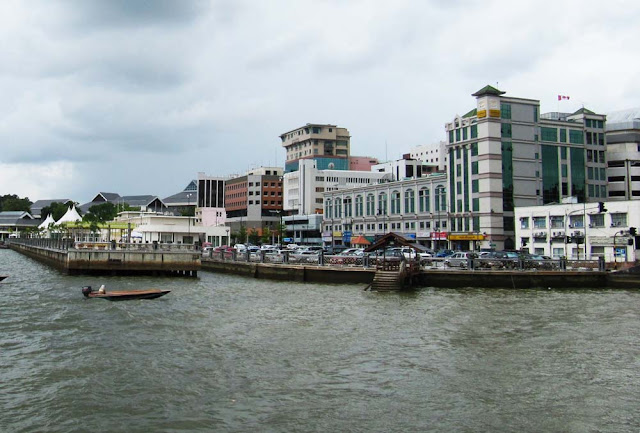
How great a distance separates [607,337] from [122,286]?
3652 centimetres

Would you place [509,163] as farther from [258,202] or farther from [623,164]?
[258,202]

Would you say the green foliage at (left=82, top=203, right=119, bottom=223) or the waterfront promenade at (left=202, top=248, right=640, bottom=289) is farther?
the green foliage at (left=82, top=203, right=119, bottom=223)

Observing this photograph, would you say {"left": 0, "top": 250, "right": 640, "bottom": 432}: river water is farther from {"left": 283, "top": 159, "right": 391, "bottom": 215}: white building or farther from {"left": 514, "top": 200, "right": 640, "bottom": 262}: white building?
{"left": 283, "top": 159, "right": 391, "bottom": 215}: white building

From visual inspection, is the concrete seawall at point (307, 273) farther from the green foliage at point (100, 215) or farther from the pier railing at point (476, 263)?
the green foliage at point (100, 215)

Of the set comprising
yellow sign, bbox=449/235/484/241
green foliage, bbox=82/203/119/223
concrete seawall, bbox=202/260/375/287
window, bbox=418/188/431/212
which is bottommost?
concrete seawall, bbox=202/260/375/287

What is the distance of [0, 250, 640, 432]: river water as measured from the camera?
15.5 m

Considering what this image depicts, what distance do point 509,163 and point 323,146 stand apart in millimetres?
90166

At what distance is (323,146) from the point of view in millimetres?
172750

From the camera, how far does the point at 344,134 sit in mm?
176625

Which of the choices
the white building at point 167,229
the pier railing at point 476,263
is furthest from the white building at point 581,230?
the white building at point 167,229

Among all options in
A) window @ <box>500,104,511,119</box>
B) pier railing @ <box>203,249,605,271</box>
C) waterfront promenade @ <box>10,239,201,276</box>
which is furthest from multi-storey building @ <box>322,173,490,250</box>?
waterfront promenade @ <box>10,239,201,276</box>

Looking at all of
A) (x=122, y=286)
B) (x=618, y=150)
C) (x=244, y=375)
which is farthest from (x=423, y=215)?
(x=244, y=375)

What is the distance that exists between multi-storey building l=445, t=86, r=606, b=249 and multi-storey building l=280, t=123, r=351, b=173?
77.0 meters

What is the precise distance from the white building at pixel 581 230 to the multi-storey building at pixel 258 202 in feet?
282
